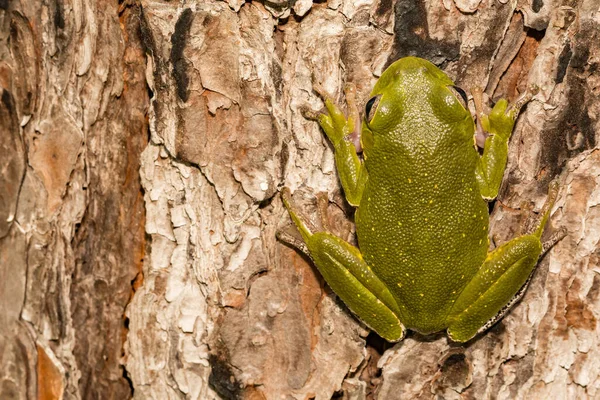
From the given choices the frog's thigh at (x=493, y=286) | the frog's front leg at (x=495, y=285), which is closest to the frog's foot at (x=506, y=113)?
the frog's front leg at (x=495, y=285)

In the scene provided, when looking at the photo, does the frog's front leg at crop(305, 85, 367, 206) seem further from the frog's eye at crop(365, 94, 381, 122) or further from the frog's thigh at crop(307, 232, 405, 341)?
the frog's thigh at crop(307, 232, 405, 341)

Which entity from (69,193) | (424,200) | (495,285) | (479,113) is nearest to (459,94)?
(479,113)

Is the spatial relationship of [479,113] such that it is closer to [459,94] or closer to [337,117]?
[459,94]

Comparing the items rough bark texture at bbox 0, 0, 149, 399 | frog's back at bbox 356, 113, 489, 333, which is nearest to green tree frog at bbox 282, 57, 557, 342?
frog's back at bbox 356, 113, 489, 333

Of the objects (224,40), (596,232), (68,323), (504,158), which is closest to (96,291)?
(68,323)

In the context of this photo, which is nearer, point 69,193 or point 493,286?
point 493,286

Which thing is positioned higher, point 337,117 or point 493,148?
point 337,117

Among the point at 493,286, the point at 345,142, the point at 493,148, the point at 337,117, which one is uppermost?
the point at 337,117
